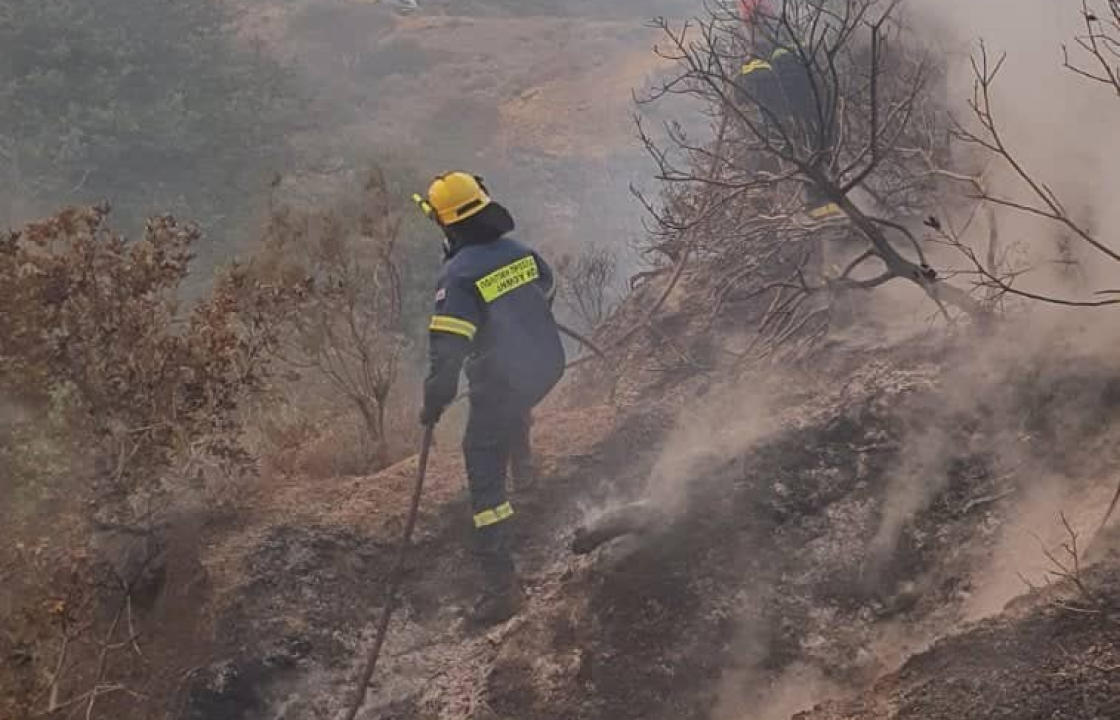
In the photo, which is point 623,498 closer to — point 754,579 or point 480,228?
Result: point 754,579

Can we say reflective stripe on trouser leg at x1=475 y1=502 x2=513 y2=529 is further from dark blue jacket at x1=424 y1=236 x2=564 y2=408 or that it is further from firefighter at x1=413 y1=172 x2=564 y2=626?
dark blue jacket at x1=424 y1=236 x2=564 y2=408

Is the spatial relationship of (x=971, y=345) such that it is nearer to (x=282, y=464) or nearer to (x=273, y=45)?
(x=282, y=464)

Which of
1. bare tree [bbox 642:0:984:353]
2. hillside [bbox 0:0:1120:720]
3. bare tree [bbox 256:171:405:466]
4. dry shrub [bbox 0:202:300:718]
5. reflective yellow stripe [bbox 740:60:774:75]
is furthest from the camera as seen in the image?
reflective yellow stripe [bbox 740:60:774:75]

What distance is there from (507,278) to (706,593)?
5.47 ft

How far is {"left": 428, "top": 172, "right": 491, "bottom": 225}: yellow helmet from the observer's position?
450 centimetres

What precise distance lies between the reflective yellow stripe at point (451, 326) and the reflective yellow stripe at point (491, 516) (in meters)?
0.83

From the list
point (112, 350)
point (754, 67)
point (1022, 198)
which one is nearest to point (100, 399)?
point (112, 350)

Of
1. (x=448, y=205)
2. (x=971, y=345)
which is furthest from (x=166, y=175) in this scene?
(x=971, y=345)

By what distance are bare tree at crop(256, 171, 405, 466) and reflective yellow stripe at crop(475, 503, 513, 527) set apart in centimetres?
153

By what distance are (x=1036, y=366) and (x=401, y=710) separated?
10.0 ft

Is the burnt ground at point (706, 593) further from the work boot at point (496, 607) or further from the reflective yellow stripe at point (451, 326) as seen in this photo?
the reflective yellow stripe at point (451, 326)

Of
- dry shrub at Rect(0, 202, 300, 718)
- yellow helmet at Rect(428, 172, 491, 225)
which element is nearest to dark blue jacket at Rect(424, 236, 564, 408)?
yellow helmet at Rect(428, 172, 491, 225)

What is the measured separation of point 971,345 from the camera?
14.9 feet

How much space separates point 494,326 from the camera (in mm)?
4586
